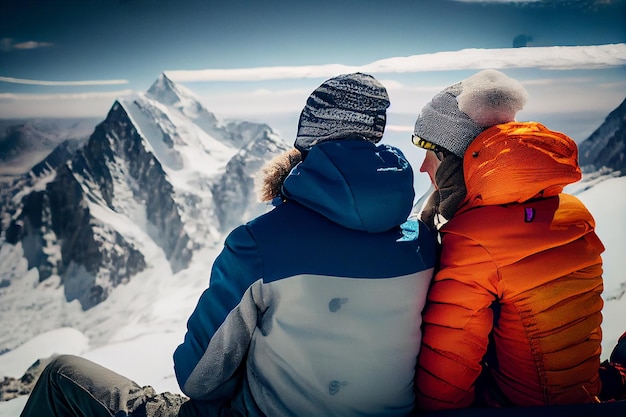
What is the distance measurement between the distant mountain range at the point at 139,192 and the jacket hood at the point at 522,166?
174 feet

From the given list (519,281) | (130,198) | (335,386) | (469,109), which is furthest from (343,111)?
(130,198)

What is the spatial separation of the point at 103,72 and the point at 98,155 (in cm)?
5475

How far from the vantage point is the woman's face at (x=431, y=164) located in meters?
1.74

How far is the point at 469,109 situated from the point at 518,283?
673mm

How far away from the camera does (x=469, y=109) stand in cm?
157

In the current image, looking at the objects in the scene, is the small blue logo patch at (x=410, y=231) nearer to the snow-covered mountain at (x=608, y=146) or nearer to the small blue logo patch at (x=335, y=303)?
the small blue logo patch at (x=335, y=303)

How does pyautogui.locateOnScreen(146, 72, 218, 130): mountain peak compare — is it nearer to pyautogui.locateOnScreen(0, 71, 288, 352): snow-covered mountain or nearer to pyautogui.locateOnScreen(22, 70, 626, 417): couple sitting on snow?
pyautogui.locateOnScreen(0, 71, 288, 352): snow-covered mountain

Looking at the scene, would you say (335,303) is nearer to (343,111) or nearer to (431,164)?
(343,111)

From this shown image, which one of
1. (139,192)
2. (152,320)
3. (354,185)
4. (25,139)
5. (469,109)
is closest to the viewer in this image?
(354,185)

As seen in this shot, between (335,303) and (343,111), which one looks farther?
(343,111)

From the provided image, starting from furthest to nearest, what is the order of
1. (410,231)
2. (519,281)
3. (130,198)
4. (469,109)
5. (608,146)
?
1. (130,198)
2. (608,146)
3. (469,109)
4. (410,231)
5. (519,281)

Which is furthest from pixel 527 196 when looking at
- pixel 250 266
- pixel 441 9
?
pixel 441 9

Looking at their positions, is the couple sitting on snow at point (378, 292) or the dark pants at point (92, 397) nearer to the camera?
the couple sitting on snow at point (378, 292)

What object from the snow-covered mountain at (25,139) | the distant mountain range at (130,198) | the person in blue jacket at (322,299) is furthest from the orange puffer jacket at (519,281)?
the distant mountain range at (130,198)
